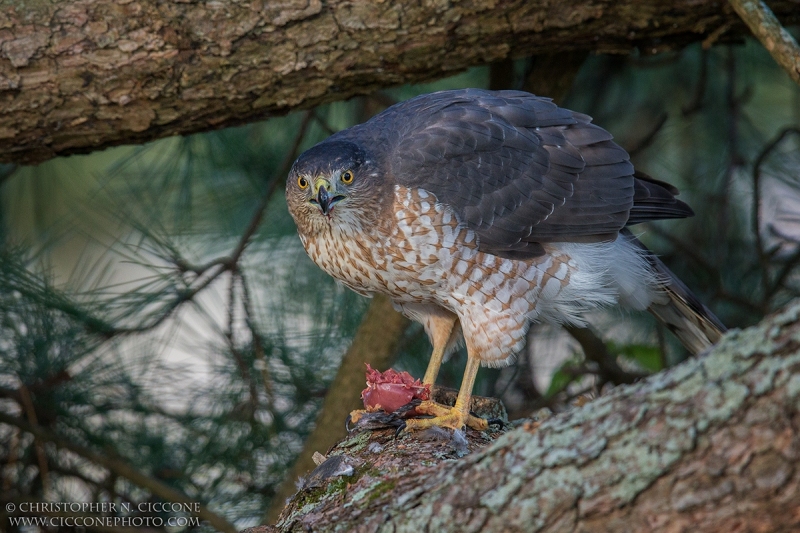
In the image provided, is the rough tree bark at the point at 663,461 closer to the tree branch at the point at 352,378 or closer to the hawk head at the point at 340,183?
the hawk head at the point at 340,183

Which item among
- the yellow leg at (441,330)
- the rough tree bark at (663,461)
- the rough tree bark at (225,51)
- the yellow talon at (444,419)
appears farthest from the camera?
the yellow leg at (441,330)

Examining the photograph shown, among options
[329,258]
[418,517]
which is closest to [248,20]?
[329,258]

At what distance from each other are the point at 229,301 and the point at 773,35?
2.82m

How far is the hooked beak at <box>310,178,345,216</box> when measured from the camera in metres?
3.25

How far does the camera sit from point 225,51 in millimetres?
3555

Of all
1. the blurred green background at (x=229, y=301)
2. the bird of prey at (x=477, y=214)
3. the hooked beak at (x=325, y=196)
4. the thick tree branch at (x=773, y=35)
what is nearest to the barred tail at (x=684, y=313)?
the bird of prey at (x=477, y=214)

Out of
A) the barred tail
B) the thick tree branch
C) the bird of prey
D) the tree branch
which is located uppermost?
the thick tree branch

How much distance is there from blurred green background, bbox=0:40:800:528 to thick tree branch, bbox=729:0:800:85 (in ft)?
4.00

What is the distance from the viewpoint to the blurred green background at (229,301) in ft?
14.2

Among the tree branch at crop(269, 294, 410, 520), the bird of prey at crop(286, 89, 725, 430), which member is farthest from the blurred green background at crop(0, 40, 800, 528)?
the bird of prey at crop(286, 89, 725, 430)

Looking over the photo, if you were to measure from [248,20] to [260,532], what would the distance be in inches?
85.6

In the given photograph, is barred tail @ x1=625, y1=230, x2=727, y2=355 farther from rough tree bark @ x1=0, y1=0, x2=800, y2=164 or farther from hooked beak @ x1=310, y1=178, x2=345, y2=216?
hooked beak @ x1=310, y1=178, x2=345, y2=216

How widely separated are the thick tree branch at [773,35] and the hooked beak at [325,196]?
173 centimetres

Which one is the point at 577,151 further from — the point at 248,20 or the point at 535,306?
the point at 248,20
